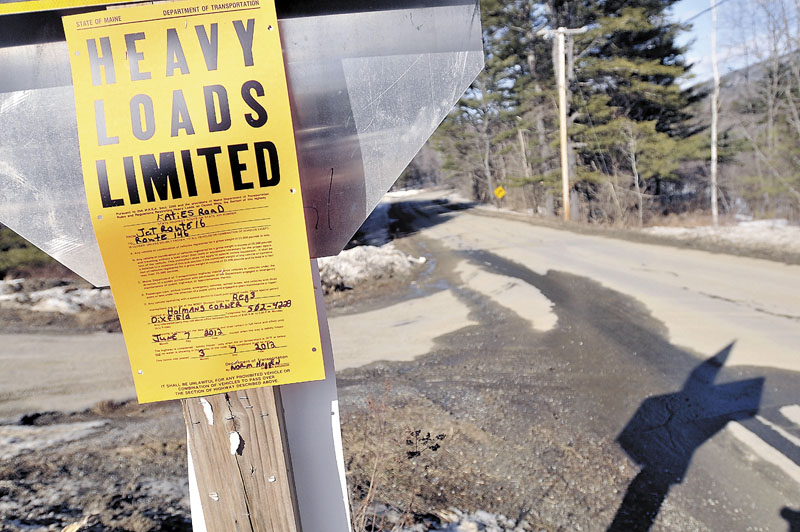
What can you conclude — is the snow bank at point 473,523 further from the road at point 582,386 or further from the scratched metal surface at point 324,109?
the scratched metal surface at point 324,109

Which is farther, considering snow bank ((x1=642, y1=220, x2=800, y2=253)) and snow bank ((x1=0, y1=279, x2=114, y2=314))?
snow bank ((x1=642, y1=220, x2=800, y2=253))

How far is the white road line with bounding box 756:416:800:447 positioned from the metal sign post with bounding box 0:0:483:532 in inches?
167

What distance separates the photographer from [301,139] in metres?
1.22

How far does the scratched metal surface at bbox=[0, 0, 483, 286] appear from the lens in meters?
1.18

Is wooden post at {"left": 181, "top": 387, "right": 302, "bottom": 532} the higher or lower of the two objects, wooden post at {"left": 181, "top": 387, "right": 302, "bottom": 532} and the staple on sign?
the lower

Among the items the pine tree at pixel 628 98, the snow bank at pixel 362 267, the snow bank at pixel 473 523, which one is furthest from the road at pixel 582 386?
the pine tree at pixel 628 98

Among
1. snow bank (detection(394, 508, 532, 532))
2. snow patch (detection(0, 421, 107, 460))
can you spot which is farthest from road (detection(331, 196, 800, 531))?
snow patch (detection(0, 421, 107, 460))

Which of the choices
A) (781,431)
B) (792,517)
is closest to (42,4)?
(792,517)

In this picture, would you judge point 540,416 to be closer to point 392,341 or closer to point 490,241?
point 392,341

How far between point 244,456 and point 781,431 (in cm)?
451

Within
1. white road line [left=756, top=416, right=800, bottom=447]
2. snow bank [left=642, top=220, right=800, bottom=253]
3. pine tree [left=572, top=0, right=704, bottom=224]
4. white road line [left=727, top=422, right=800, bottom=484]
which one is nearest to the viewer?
white road line [left=727, top=422, right=800, bottom=484]

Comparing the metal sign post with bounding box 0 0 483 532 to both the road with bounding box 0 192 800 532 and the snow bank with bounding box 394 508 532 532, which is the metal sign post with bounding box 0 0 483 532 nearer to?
the snow bank with bounding box 394 508 532 532

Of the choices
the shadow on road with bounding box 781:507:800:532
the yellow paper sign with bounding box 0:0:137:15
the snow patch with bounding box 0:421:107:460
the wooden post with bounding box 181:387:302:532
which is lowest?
the shadow on road with bounding box 781:507:800:532

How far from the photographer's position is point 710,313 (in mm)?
6914
